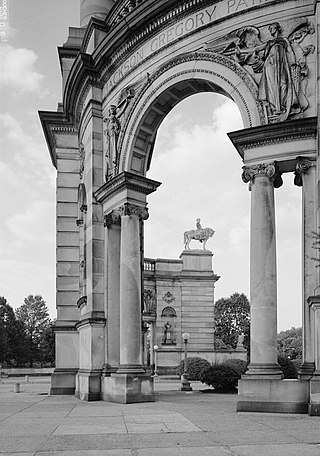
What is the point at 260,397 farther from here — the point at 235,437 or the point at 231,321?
the point at 231,321

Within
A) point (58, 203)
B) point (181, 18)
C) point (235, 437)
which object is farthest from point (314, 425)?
point (58, 203)

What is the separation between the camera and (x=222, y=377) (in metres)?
30.9

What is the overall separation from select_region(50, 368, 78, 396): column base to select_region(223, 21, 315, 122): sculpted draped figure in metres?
15.7

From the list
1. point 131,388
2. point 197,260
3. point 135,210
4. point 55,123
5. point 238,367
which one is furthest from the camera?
point 197,260

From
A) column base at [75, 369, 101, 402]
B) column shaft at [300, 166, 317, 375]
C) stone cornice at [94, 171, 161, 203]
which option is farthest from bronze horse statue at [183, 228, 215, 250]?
column shaft at [300, 166, 317, 375]

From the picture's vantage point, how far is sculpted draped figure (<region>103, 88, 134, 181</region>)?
24.5 meters

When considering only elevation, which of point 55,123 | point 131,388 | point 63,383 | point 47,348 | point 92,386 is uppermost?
point 55,123

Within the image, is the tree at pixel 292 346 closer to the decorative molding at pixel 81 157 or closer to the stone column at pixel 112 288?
the decorative molding at pixel 81 157

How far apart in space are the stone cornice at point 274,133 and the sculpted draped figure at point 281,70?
0.50m

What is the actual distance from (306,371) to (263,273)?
280 centimetres

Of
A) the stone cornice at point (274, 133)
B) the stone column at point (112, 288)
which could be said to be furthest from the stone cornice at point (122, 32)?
the stone column at point (112, 288)

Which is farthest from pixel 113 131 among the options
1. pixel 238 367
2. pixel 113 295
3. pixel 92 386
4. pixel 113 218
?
pixel 238 367

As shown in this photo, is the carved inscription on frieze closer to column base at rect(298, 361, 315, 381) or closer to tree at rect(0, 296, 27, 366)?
column base at rect(298, 361, 315, 381)

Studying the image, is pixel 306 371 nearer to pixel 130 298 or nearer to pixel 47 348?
pixel 130 298
